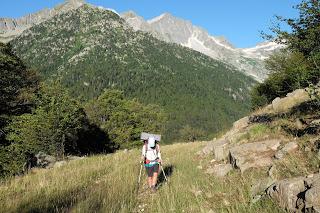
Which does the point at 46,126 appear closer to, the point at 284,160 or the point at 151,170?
the point at 151,170

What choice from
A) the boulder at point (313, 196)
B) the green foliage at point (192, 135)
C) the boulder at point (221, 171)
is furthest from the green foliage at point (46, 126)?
the green foliage at point (192, 135)

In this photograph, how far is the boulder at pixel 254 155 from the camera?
A: 470 inches

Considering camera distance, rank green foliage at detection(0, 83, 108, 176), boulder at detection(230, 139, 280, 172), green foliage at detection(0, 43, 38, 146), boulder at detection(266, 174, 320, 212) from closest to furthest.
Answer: boulder at detection(266, 174, 320, 212), boulder at detection(230, 139, 280, 172), green foliage at detection(0, 83, 108, 176), green foliage at detection(0, 43, 38, 146)

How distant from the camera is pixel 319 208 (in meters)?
5.96

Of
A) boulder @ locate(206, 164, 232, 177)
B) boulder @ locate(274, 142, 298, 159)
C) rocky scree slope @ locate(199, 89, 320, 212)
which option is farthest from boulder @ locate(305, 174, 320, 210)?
boulder @ locate(206, 164, 232, 177)

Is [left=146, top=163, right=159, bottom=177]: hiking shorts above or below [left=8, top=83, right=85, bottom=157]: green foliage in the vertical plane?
below

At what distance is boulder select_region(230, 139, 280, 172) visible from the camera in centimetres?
1193

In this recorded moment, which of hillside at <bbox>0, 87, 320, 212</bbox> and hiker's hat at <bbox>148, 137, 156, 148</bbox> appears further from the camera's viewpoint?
hiker's hat at <bbox>148, 137, 156, 148</bbox>

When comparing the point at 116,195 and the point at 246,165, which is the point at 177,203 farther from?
the point at 246,165

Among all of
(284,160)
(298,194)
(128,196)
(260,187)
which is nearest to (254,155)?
(284,160)

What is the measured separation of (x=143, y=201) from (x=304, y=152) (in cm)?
514

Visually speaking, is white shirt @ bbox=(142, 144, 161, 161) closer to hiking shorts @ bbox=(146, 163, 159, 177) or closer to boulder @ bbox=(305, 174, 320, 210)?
hiking shorts @ bbox=(146, 163, 159, 177)

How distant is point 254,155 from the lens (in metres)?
12.7

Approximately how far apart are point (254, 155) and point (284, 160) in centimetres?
235
